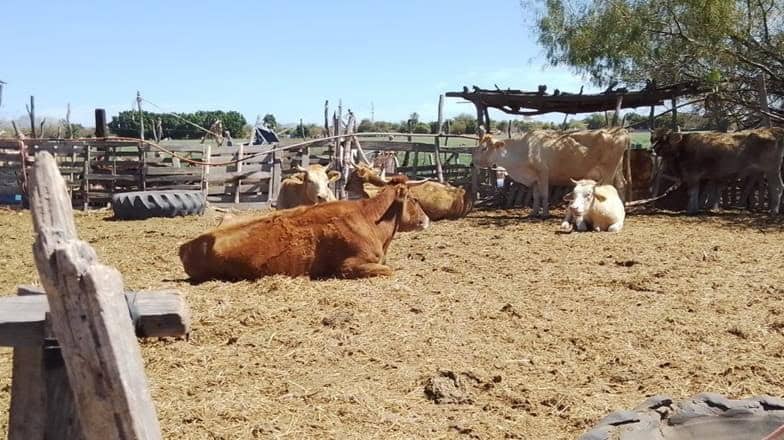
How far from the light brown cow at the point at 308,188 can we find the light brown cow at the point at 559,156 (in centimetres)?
383

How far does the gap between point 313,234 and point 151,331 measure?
18.4 feet

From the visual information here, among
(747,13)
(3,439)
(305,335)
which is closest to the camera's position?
(3,439)

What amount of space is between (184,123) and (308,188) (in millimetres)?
35811

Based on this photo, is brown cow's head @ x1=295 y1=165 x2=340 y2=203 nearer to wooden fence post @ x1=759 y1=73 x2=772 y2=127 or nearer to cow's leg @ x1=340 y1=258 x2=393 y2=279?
cow's leg @ x1=340 y1=258 x2=393 y2=279

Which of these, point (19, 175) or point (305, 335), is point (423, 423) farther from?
point (19, 175)

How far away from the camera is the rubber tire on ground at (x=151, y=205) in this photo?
48.3ft

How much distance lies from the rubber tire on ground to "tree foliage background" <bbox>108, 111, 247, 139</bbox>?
2908 cm

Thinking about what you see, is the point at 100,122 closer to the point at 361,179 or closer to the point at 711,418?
the point at 361,179

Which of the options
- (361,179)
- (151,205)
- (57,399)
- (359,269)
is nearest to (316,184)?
(361,179)

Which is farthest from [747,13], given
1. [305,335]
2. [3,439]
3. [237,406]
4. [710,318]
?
[3,439]

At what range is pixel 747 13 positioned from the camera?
53.3 ft

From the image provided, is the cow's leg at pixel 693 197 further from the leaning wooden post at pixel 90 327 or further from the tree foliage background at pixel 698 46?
the leaning wooden post at pixel 90 327

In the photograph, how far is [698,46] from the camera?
16.2 metres

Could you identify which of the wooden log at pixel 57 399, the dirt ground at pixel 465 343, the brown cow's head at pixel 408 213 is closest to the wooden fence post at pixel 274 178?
the dirt ground at pixel 465 343
